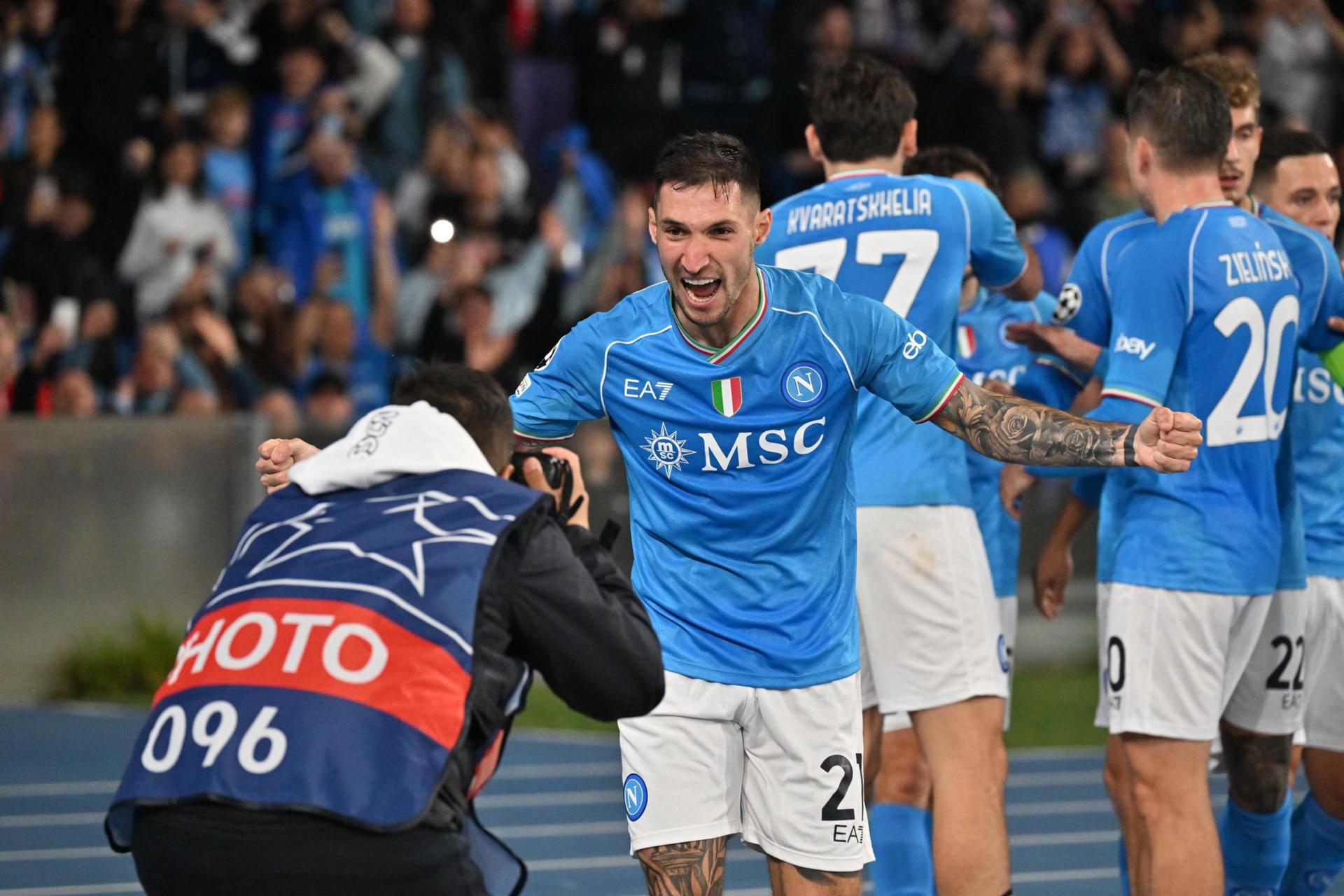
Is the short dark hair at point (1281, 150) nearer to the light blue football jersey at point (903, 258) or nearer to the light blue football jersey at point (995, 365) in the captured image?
the light blue football jersey at point (995, 365)

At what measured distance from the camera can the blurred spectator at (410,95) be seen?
12.0 m

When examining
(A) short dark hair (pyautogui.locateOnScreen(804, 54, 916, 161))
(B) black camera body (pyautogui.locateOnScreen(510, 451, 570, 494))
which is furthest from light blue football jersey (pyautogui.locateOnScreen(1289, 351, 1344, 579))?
(B) black camera body (pyautogui.locateOnScreen(510, 451, 570, 494))

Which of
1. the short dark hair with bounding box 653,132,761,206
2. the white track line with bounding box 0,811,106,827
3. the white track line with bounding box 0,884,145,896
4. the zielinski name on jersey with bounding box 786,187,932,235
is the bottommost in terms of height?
the white track line with bounding box 0,811,106,827

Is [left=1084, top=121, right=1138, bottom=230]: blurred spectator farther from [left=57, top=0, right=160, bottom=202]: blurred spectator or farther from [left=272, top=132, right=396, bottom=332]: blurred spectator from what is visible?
[left=57, top=0, right=160, bottom=202]: blurred spectator

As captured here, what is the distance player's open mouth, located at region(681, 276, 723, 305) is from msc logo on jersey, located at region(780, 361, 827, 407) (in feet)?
0.87

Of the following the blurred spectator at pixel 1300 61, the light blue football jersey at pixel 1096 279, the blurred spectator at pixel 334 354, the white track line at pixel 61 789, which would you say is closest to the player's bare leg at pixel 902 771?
the light blue football jersey at pixel 1096 279

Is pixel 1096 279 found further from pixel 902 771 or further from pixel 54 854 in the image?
pixel 54 854

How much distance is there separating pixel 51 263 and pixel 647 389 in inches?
281

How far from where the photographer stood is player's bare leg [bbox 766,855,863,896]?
4250mm

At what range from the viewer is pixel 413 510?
3295mm

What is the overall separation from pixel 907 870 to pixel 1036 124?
903 cm

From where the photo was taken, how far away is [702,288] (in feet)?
13.7

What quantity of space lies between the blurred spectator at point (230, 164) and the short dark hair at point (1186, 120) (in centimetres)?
721

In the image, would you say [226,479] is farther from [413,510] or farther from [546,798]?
[413,510]
